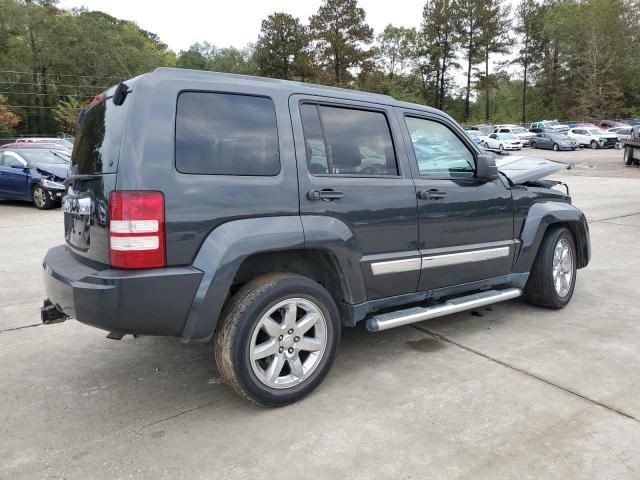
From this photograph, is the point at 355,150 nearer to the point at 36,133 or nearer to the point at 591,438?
the point at 591,438

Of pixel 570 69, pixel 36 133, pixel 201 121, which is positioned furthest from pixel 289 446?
pixel 570 69

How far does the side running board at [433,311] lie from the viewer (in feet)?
11.4

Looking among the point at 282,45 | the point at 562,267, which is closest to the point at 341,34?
the point at 282,45

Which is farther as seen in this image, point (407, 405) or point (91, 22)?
point (91, 22)

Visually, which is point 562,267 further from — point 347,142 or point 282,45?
point 282,45

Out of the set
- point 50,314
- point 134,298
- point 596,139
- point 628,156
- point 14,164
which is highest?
point 596,139

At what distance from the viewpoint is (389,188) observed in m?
3.48

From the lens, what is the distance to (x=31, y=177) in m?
13.0

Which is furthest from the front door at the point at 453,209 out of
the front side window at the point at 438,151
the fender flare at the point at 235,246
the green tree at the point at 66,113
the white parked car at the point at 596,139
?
the green tree at the point at 66,113

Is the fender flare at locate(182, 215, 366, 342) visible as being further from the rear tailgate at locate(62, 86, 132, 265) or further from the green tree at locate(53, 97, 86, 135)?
the green tree at locate(53, 97, 86, 135)

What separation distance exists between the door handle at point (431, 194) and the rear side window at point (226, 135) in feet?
3.79

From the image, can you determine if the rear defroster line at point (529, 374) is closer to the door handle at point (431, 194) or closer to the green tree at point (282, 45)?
the door handle at point (431, 194)

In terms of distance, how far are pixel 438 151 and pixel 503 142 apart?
36.7 meters

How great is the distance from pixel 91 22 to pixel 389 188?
6908cm
